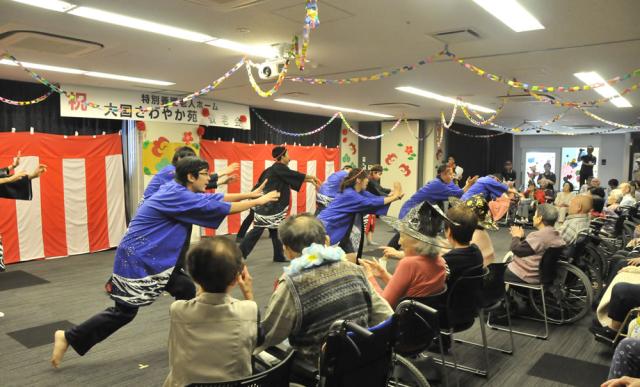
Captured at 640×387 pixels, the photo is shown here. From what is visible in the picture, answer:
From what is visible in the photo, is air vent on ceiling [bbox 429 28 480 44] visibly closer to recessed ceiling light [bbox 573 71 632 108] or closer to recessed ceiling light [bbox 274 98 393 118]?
recessed ceiling light [bbox 573 71 632 108]

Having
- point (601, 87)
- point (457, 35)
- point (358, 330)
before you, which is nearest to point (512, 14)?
point (457, 35)

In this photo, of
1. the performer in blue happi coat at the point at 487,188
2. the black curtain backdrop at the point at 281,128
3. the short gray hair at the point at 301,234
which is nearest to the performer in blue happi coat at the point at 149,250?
the short gray hair at the point at 301,234

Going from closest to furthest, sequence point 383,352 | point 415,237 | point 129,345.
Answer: point 383,352 → point 415,237 → point 129,345

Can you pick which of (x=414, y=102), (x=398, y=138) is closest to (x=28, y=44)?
(x=414, y=102)

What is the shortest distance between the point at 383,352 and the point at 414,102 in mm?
6596

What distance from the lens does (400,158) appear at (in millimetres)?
11203

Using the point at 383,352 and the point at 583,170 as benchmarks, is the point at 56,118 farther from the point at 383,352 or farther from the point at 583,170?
the point at 583,170

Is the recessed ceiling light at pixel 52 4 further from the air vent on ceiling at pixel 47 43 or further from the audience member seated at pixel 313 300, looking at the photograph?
the audience member seated at pixel 313 300

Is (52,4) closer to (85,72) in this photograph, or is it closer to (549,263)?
(85,72)

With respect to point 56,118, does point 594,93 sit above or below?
above

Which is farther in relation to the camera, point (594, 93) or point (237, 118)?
point (237, 118)

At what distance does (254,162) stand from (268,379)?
287 inches

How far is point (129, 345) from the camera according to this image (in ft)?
11.0

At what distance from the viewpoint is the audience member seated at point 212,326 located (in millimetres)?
1531
